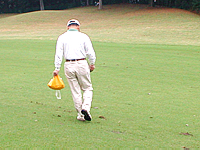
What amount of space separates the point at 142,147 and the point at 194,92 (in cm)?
508

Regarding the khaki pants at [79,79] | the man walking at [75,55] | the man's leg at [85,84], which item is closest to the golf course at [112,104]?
the man's leg at [85,84]

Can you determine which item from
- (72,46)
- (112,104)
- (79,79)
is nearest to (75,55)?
(72,46)

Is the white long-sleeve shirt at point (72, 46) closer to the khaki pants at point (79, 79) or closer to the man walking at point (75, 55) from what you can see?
the man walking at point (75, 55)

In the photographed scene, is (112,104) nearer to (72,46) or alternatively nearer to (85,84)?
(85,84)

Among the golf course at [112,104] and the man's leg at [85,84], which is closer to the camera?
the golf course at [112,104]

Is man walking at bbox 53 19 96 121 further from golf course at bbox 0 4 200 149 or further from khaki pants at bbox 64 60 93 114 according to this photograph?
golf course at bbox 0 4 200 149

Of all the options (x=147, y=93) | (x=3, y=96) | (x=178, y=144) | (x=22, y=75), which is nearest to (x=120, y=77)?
(x=147, y=93)

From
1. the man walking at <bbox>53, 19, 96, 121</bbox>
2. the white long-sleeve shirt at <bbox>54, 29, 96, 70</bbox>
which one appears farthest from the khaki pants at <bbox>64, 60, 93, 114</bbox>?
the white long-sleeve shirt at <bbox>54, 29, 96, 70</bbox>

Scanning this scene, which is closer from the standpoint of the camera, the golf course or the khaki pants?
the golf course

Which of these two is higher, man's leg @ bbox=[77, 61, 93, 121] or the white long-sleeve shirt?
the white long-sleeve shirt

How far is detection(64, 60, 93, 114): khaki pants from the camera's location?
6.54m

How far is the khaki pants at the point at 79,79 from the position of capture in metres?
6.54

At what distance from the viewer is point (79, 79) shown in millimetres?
6703

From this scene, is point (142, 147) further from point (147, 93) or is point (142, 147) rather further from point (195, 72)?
point (195, 72)
